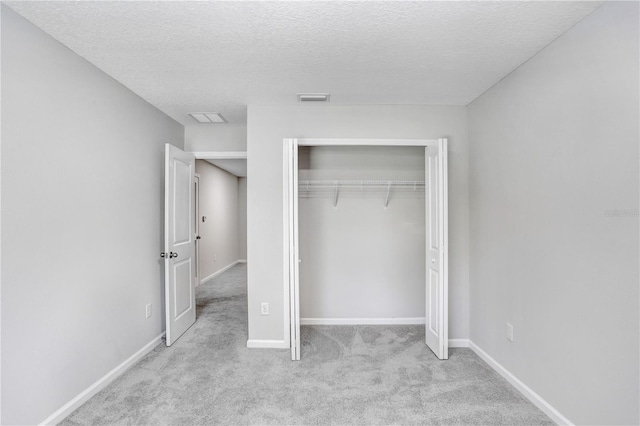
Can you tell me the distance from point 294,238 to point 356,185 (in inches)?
46.0

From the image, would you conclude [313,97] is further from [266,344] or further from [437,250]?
[266,344]

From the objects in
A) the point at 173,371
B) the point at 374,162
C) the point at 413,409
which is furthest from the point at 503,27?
the point at 173,371

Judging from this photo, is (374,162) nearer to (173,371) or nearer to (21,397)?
(173,371)

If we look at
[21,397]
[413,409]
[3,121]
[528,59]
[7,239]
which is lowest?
A: [413,409]

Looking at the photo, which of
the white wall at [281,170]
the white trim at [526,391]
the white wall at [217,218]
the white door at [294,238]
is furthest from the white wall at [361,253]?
the white wall at [217,218]

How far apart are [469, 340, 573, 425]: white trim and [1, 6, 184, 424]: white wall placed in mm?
3052

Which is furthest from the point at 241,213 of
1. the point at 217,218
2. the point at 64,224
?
the point at 64,224

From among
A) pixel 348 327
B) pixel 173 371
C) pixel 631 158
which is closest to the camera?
pixel 631 158

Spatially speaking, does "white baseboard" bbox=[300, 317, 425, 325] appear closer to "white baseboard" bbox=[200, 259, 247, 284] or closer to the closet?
the closet

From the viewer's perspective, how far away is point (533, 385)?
216 centimetres

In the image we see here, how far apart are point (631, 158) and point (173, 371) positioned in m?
3.29

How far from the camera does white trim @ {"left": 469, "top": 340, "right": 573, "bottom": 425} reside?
1.94 m

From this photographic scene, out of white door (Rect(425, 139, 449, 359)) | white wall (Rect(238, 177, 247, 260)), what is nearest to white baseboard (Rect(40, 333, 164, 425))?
white door (Rect(425, 139, 449, 359))

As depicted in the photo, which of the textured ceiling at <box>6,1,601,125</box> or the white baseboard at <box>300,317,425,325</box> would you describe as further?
the white baseboard at <box>300,317,425,325</box>
